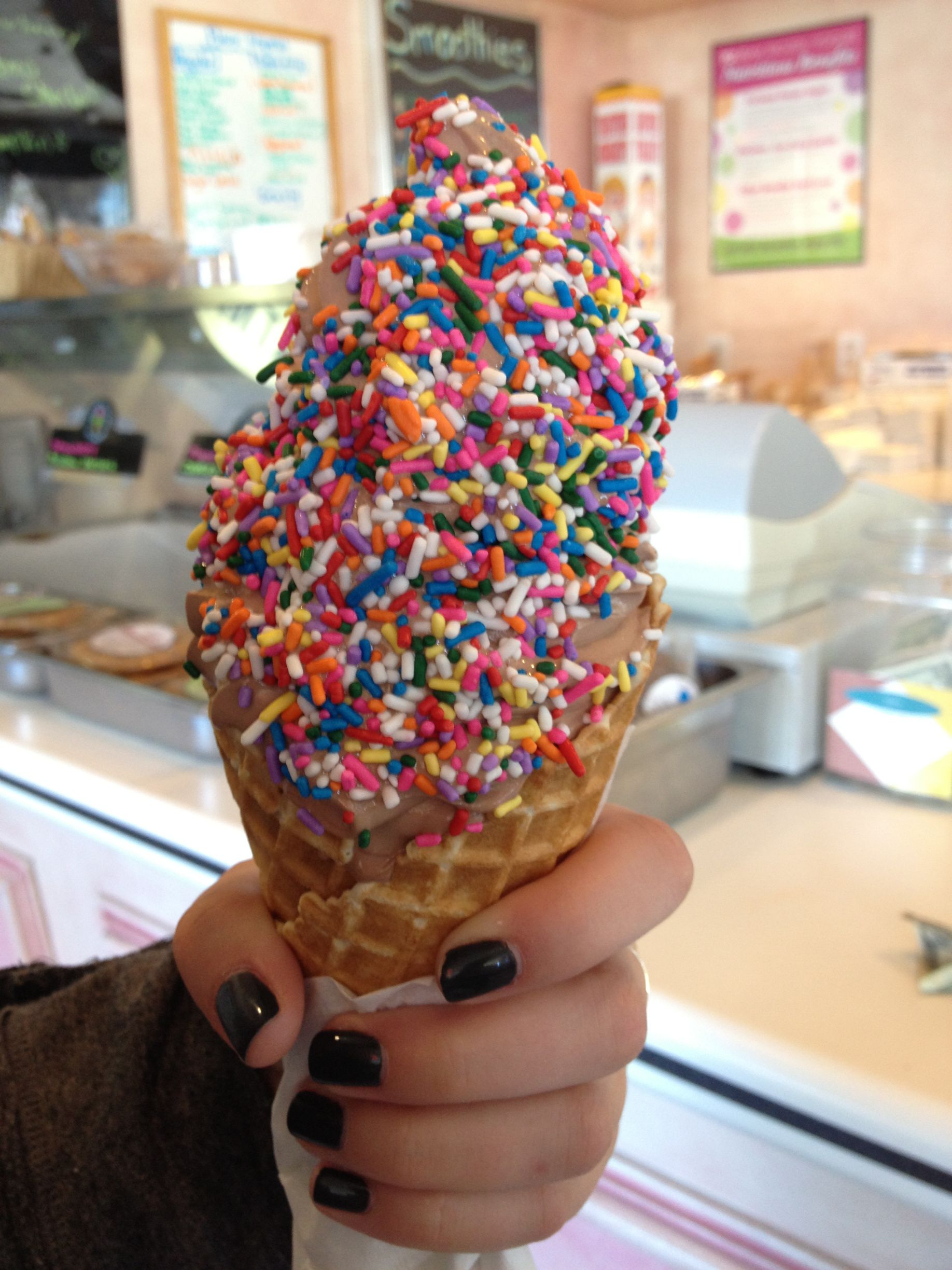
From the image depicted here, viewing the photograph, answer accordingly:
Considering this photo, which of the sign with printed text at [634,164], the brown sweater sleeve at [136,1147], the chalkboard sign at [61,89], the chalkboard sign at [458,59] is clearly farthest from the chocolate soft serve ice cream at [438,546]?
the sign with printed text at [634,164]

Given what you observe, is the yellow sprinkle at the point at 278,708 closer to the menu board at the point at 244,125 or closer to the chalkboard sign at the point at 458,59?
the menu board at the point at 244,125

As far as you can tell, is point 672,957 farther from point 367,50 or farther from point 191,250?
point 367,50

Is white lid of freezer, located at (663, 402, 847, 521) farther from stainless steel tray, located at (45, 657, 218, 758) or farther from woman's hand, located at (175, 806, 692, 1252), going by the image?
woman's hand, located at (175, 806, 692, 1252)

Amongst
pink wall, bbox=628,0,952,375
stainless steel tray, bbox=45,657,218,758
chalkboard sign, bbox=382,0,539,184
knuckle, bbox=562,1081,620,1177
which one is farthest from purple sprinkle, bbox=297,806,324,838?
pink wall, bbox=628,0,952,375

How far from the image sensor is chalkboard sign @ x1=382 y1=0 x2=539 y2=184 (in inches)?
144

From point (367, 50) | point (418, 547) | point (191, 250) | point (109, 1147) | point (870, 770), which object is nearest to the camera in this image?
point (418, 547)

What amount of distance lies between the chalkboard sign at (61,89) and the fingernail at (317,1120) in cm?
300

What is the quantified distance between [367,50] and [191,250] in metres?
2.01

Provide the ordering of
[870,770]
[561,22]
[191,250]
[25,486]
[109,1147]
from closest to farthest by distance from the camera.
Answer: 1. [109,1147]
2. [870,770]
3. [191,250]
4. [25,486]
5. [561,22]

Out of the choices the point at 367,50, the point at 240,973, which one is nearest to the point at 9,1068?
the point at 240,973

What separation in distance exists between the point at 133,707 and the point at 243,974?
3.34ft

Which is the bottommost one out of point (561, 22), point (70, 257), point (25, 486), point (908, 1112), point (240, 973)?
point (908, 1112)

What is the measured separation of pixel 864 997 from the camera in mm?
899

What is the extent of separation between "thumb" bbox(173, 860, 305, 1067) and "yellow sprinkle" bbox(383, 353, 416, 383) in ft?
1.15
